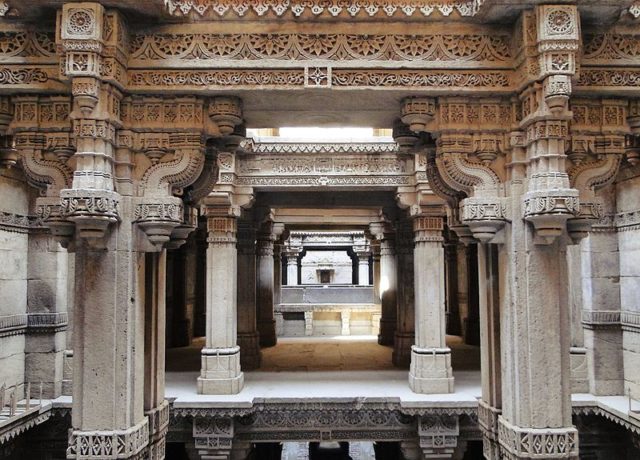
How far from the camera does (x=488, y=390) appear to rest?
4762 millimetres

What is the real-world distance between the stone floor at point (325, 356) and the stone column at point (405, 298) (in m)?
0.40

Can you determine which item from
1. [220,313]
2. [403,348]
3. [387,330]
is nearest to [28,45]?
[220,313]

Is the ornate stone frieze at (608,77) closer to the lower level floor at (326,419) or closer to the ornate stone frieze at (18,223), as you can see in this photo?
the lower level floor at (326,419)

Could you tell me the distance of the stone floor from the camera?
11531 mm

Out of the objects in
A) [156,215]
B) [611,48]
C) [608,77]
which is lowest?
[156,215]

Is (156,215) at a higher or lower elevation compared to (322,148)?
lower

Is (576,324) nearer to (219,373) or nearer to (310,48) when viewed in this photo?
(219,373)

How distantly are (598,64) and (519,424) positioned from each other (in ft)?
9.29

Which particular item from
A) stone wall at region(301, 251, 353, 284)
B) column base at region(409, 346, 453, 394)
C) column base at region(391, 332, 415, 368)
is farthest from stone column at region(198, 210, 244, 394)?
stone wall at region(301, 251, 353, 284)

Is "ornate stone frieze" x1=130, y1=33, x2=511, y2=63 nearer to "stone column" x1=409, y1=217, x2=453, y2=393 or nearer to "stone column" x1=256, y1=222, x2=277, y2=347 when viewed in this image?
"stone column" x1=409, y1=217, x2=453, y2=393

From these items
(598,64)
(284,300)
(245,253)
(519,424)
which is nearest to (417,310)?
(245,253)

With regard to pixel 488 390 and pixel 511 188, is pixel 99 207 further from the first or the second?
pixel 488 390

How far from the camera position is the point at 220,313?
359 inches

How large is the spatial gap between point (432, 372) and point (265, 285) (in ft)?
22.1
